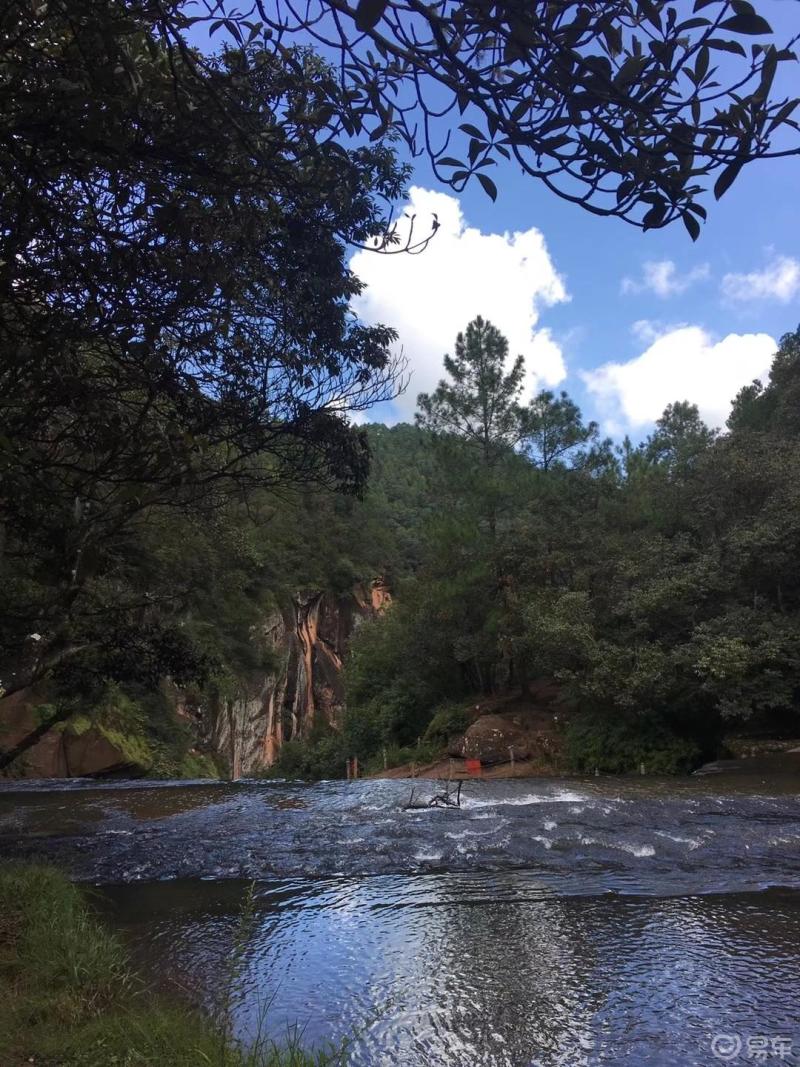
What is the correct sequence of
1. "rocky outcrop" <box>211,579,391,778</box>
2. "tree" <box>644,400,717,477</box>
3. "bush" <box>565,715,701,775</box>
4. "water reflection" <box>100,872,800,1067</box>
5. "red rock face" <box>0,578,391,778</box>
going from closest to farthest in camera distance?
"water reflection" <box>100,872,800,1067</box> → "bush" <box>565,715,701,775</box> → "red rock face" <box>0,578,391,778</box> → "rocky outcrop" <box>211,579,391,778</box> → "tree" <box>644,400,717,477</box>

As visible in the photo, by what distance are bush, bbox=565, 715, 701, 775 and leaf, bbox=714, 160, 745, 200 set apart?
16097mm

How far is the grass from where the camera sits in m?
3.20

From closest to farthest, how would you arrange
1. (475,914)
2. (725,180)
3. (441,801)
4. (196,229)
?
(725,180) < (196,229) < (475,914) < (441,801)

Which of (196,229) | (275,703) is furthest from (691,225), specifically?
(275,703)

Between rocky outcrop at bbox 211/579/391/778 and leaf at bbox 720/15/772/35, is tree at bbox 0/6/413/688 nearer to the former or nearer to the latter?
leaf at bbox 720/15/772/35

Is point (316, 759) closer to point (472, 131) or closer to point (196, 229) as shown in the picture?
point (196, 229)

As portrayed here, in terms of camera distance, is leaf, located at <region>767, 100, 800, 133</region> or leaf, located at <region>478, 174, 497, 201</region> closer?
leaf, located at <region>767, 100, 800, 133</region>

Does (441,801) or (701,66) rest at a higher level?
(701,66)

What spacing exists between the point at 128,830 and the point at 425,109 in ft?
33.6

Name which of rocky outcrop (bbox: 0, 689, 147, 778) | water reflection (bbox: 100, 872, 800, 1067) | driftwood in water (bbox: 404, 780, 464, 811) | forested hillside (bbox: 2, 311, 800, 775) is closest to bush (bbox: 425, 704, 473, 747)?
forested hillside (bbox: 2, 311, 800, 775)

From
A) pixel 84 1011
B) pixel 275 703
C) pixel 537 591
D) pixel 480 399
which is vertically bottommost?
pixel 275 703

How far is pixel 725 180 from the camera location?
82.6 inches

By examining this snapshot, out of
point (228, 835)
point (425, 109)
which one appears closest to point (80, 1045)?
point (425, 109)

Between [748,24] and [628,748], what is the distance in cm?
1728
